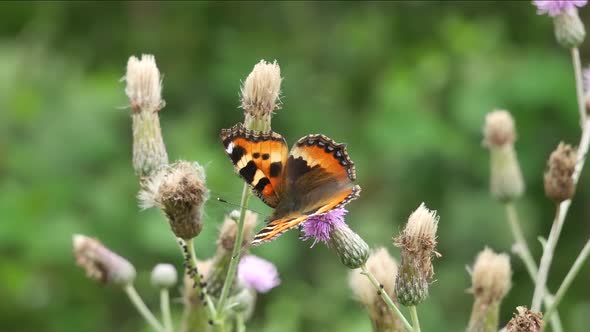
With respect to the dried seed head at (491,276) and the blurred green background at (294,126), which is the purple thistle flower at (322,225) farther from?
the blurred green background at (294,126)

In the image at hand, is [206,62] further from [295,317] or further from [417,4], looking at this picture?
[295,317]

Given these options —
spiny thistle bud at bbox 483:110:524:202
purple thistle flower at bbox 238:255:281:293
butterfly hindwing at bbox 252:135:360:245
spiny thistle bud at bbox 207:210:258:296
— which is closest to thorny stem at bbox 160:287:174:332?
spiny thistle bud at bbox 207:210:258:296

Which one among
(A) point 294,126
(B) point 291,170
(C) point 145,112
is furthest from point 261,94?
(A) point 294,126

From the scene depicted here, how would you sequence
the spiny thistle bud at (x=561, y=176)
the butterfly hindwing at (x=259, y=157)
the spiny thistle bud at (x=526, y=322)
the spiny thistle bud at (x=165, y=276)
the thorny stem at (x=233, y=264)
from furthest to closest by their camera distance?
the spiny thistle bud at (x=165, y=276), the spiny thistle bud at (x=561, y=176), the butterfly hindwing at (x=259, y=157), the thorny stem at (x=233, y=264), the spiny thistle bud at (x=526, y=322)

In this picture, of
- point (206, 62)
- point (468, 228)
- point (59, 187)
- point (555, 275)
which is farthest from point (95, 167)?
point (555, 275)

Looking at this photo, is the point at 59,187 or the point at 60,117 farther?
the point at 60,117

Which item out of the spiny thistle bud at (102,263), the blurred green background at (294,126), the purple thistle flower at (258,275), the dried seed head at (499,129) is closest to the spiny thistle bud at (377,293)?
the purple thistle flower at (258,275)

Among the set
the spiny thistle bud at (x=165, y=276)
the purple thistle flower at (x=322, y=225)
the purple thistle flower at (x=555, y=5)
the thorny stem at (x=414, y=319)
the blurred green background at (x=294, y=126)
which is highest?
the blurred green background at (x=294, y=126)
